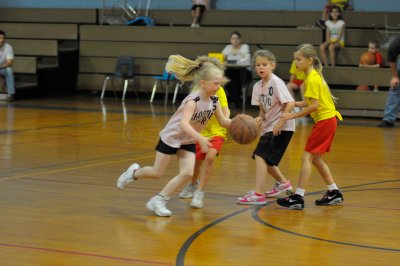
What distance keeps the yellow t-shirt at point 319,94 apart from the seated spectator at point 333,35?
9388 millimetres

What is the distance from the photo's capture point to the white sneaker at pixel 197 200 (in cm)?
642

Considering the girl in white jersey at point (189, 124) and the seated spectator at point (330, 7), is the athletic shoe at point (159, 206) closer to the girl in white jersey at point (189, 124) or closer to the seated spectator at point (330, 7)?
the girl in white jersey at point (189, 124)

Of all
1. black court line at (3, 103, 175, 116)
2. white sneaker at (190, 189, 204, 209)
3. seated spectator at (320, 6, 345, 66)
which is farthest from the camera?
seated spectator at (320, 6, 345, 66)

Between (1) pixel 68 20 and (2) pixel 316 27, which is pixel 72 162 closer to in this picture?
(2) pixel 316 27

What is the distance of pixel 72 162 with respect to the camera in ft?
28.7

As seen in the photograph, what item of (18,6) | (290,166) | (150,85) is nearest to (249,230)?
(290,166)

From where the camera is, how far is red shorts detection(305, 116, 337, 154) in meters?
6.59

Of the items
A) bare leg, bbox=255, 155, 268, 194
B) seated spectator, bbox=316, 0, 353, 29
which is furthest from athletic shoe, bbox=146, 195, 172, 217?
seated spectator, bbox=316, 0, 353, 29

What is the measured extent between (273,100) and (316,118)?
1.34 ft

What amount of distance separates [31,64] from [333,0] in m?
7.10

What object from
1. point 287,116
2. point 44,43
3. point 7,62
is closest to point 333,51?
point 44,43

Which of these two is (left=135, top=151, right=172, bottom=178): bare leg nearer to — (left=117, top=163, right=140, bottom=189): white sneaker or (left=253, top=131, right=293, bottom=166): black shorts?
(left=117, top=163, right=140, bottom=189): white sneaker

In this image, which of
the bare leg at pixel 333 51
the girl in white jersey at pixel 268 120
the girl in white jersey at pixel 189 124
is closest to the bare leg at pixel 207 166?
the girl in white jersey at pixel 268 120

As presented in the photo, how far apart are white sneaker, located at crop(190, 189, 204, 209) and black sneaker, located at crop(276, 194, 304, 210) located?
676mm
